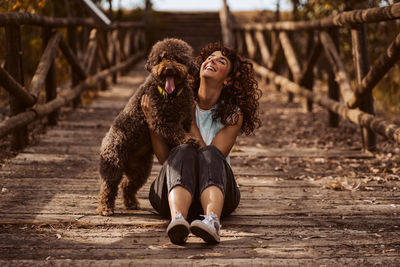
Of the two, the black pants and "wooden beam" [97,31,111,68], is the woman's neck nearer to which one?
the black pants

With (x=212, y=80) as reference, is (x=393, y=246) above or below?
below

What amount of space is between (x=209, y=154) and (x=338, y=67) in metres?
3.62

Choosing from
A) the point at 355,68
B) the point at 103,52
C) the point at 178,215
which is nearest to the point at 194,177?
the point at 178,215

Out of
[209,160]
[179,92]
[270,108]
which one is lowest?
[270,108]

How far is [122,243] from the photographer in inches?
127

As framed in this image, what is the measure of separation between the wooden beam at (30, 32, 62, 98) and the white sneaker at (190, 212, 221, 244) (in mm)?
3339

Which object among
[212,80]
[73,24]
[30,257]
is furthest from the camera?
[73,24]

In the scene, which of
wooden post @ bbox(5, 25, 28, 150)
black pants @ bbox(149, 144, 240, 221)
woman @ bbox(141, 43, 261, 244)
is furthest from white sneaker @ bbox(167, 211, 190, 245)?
wooden post @ bbox(5, 25, 28, 150)

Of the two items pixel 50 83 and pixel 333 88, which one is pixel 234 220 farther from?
pixel 50 83

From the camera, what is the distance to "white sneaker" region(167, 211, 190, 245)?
3.07 metres

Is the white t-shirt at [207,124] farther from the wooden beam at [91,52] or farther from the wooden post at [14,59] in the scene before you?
the wooden beam at [91,52]

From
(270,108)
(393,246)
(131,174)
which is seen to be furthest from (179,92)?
(270,108)

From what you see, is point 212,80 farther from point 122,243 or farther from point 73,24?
point 73,24

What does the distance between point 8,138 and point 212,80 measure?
361 cm
